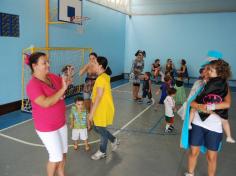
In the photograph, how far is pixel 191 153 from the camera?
3.45 m

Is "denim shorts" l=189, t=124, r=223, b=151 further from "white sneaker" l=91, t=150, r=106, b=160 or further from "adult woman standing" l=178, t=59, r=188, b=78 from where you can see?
"adult woman standing" l=178, t=59, r=188, b=78

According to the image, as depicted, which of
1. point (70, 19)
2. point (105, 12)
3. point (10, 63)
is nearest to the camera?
point (10, 63)

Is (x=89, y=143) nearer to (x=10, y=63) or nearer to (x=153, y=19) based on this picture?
(x=10, y=63)

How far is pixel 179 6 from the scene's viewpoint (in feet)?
43.5

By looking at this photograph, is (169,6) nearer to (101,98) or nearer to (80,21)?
(80,21)

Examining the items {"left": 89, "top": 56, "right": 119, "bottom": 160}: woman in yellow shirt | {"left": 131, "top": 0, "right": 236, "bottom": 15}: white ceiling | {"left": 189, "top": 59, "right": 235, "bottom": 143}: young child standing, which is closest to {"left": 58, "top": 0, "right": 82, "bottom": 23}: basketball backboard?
{"left": 89, "top": 56, "right": 119, "bottom": 160}: woman in yellow shirt

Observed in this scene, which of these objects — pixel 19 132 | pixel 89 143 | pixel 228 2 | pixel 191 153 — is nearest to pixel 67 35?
pixel 19 132

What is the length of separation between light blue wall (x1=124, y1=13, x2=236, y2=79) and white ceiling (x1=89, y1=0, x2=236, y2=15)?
0.90ft

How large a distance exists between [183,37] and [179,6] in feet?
5.11

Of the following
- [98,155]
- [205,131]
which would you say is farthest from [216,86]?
[98,155]

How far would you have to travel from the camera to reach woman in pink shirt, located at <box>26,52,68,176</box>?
2.67 m

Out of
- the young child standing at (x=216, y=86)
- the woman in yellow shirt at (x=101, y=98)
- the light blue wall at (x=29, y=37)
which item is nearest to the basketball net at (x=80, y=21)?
the light blue wall at (x=29, y=37)

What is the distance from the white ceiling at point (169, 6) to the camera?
12504mm

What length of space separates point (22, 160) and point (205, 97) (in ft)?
9.56
